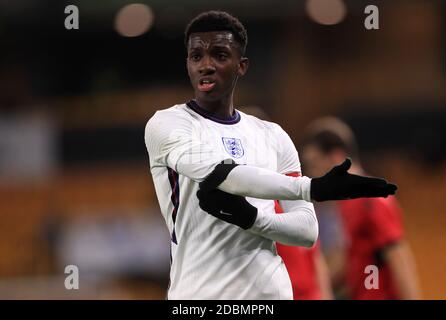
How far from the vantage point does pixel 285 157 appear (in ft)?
12.6

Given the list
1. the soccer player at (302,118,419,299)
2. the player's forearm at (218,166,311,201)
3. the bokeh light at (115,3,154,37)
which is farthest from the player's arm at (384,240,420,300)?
the bokeh light at (115,3,154,37)

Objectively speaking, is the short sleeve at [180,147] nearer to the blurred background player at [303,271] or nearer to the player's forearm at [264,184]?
the player's forearm at [264,184]

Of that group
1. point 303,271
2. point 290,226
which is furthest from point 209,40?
point 303,271

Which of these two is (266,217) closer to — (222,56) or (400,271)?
(222,56)

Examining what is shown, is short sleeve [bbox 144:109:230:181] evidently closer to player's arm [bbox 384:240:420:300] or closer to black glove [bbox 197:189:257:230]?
black glove [bbox 197:189:257:230]

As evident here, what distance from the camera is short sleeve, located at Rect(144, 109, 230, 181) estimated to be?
11.2 feet

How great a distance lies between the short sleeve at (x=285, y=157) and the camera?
12.5 ft

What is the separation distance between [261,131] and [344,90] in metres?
11.5

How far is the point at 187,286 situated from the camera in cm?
360

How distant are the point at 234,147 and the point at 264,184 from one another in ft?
1.23

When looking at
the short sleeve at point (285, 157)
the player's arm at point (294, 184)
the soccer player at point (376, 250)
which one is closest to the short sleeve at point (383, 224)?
the soccer player at point (376, 250)
